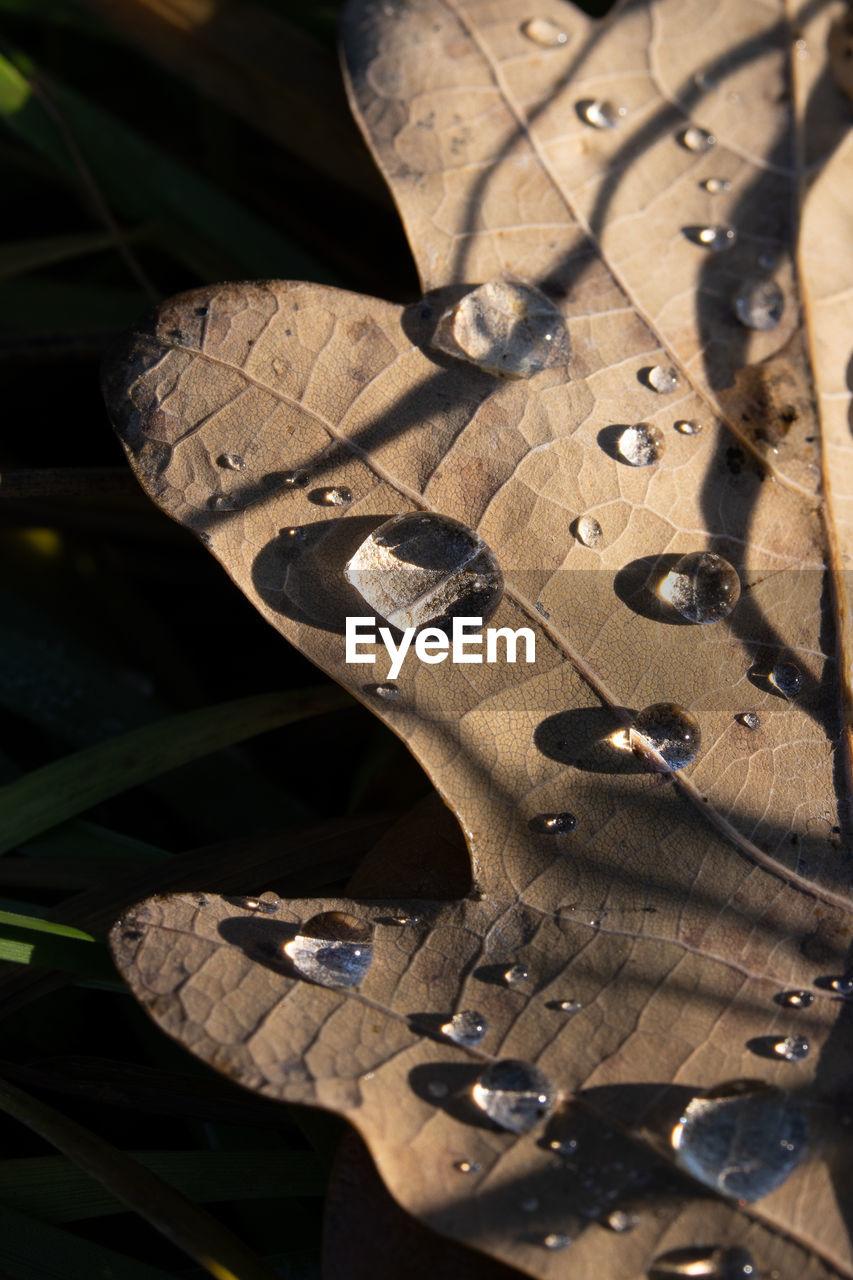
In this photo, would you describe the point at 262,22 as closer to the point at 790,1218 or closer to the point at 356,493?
the point at 356,493

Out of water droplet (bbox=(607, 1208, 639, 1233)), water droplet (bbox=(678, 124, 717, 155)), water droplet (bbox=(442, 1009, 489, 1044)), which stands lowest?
water droplet (bbox=(607, 1208, 639, 1233))

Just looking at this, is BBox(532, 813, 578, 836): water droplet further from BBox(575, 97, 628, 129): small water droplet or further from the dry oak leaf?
BBox(575, 97, 628, 129): small water droplet

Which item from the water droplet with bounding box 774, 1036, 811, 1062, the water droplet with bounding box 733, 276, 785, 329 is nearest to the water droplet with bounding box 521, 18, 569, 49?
the water droplet with bounding box 733, 276, 785, 329

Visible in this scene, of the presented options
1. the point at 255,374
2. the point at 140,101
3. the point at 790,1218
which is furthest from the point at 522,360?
the point at 140,101

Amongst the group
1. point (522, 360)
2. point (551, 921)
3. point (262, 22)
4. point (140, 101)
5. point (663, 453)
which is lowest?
point (551, 921)

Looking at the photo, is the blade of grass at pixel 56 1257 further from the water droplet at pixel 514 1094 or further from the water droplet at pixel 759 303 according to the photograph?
the water droplet at pixel 759 303

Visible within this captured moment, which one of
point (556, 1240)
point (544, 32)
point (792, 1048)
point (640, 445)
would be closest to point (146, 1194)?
point (556, 1240)

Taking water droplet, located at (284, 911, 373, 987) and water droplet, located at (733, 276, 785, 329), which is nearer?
water droplet, located at (284, 911, 373, 987)
